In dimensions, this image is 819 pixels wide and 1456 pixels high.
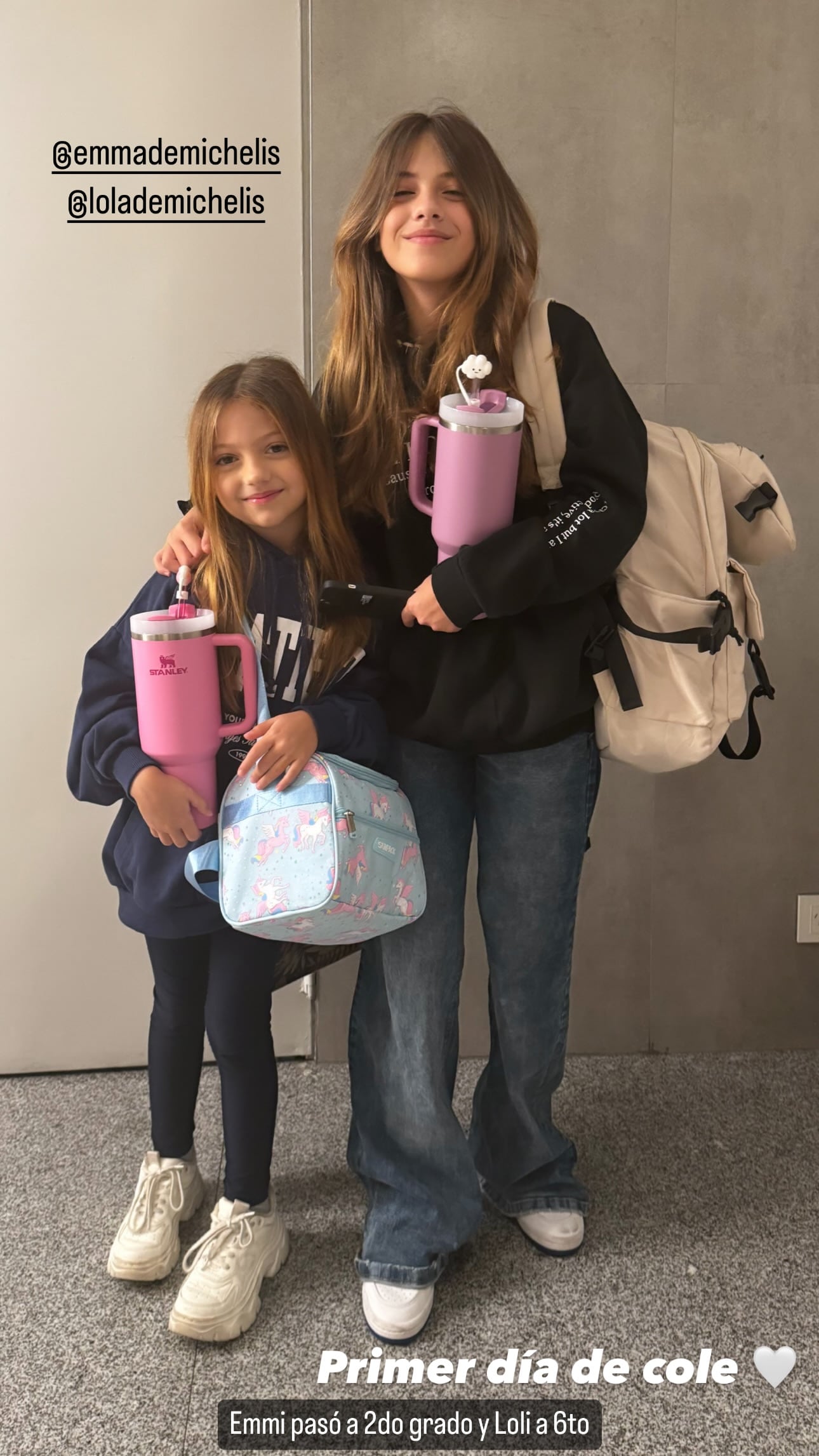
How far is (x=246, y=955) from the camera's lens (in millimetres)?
1359

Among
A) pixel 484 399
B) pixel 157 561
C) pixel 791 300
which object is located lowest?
pixel 157 561

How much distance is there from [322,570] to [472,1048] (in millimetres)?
1084

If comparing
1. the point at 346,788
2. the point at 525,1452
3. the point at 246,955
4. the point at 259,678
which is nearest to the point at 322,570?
the point at 259,678

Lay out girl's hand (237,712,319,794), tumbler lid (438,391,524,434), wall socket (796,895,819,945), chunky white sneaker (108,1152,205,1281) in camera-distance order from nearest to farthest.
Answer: tumbler lid (438,391,524,434)
girl's hand (237,712,319,794)
chunky white sneaker (108,1152,205,1281)
wall socket (796,895,819,945)

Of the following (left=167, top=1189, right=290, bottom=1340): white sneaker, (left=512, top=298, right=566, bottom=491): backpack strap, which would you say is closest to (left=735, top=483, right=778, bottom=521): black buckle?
(left=512, top=298, right=566, bottom=491): backpack strap

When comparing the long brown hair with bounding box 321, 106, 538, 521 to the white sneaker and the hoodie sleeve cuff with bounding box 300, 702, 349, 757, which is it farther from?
the white sneaker

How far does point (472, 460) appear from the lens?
1118mm

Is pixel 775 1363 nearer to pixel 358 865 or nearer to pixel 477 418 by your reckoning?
pixel 358 865

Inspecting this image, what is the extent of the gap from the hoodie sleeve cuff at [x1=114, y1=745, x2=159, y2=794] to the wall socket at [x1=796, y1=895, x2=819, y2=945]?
131 cm

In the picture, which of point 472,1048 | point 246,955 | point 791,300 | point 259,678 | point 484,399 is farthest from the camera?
point 472,1048

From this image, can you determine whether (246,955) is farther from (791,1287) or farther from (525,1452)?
(791,1287)

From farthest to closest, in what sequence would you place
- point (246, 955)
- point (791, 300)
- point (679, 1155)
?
point (791, 300), point (679, 1155), point (246, 955)

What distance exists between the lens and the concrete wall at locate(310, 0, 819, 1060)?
1753mm

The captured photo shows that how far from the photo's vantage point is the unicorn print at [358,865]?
1.15 m
